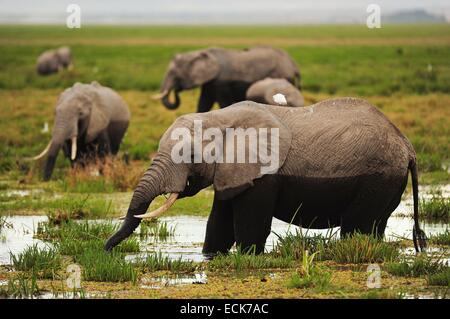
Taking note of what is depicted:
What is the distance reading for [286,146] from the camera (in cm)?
952

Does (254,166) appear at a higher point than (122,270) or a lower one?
higher

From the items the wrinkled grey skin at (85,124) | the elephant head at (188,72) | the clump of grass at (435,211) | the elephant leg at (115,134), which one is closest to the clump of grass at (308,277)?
the clump of grass at (435,211)

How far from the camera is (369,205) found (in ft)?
31.6

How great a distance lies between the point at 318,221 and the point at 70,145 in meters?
7.00

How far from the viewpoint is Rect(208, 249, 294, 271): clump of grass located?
8.91 meters

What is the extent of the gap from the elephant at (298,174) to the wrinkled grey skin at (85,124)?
6120 mm

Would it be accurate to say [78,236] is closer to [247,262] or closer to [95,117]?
[247,262]

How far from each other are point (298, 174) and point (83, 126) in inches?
278

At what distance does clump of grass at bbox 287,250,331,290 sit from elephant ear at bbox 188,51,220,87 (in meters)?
14.2

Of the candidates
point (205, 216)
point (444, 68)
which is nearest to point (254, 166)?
point (205, 216)

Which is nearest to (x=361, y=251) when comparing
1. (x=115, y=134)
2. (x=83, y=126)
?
(x=83, y=126)

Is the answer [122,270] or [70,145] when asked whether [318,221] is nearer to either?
[122,270]

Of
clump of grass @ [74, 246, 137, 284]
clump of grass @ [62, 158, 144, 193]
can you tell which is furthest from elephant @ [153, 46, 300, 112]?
clump of grass @ [74, 246, 137, 284]
